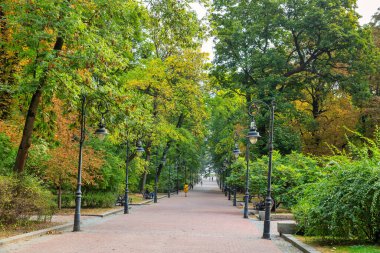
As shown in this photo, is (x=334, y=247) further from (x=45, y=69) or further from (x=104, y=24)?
(x=104, y=24)

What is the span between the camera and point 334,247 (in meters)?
11.9

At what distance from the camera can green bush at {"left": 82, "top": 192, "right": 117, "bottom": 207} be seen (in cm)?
2822

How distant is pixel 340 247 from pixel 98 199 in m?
19.5

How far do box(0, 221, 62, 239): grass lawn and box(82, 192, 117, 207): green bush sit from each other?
10.8 meters

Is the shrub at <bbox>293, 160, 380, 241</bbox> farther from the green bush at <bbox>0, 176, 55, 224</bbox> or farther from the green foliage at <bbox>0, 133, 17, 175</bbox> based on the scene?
the green foliage at <bbox>0, 133, 17, 175</bbox>

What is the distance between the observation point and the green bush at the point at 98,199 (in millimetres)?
28217

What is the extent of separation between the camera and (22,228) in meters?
15.1

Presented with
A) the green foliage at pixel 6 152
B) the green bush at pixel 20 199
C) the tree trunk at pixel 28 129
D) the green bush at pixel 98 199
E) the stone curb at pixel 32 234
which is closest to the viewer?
the stone curb at pixel 32 234

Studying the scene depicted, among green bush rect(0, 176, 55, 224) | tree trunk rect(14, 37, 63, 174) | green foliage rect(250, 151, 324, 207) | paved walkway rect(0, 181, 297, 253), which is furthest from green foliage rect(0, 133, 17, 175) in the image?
green foliage rect(250, 151, 324, 207)

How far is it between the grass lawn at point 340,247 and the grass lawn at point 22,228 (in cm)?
904

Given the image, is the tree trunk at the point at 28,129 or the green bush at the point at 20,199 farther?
the tree trunk at the point at 28,129

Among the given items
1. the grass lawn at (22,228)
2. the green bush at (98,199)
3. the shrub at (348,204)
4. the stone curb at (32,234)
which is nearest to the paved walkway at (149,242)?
the stone curb at (32,234)

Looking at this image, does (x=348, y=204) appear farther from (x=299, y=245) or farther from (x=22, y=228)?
(x=22, y=228)

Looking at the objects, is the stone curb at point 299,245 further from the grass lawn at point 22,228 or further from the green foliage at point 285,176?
the green foliage at point 285,176
